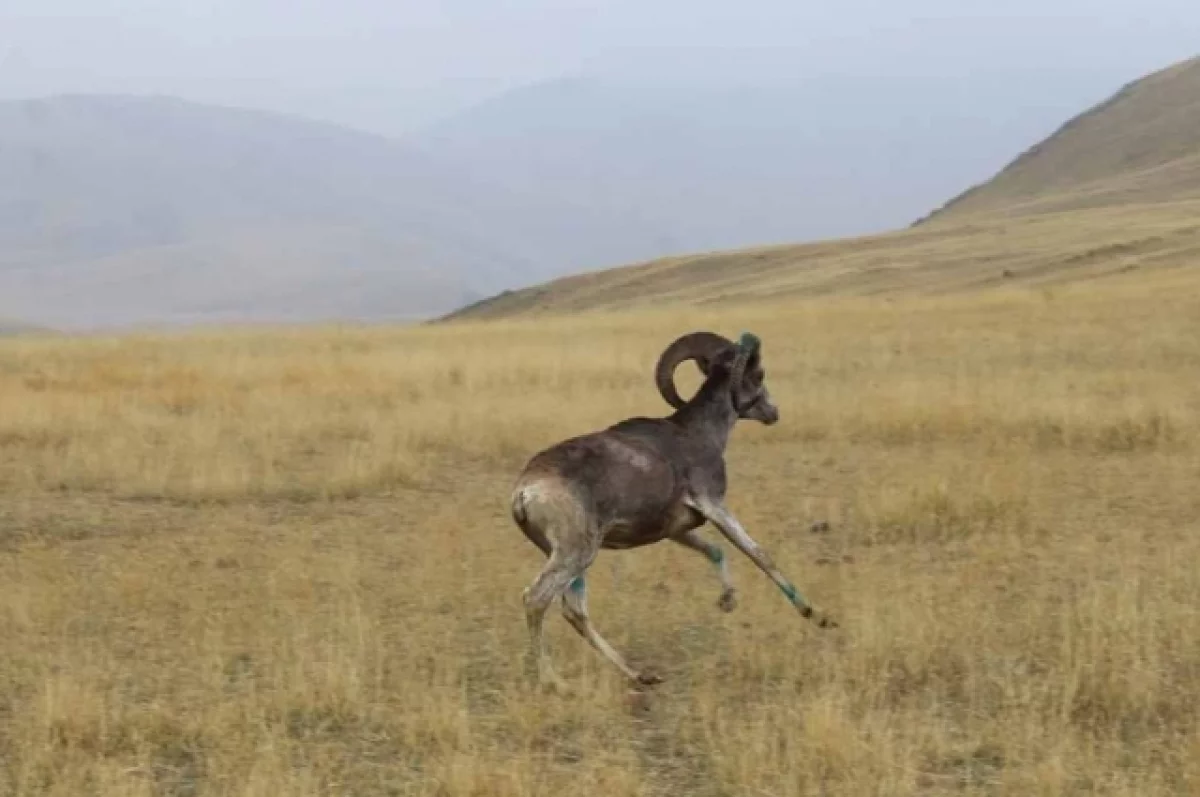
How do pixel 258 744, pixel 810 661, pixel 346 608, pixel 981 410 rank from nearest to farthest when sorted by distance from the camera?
pixel 258 744, pixel 810 661, pixel 346 608, pixel 981 410

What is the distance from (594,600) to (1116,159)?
86360 millimetres

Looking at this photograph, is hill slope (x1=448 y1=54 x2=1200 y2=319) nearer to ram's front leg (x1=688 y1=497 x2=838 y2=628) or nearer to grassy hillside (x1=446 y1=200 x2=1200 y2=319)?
grassy hillside (x1=446 y1=200 x2=1200 y2=319)

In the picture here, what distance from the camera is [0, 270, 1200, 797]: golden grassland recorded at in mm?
6492

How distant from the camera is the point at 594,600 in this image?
31.0 ft

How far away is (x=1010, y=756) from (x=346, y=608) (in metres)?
4.31

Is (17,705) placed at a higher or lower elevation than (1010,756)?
higher

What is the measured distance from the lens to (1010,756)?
6391 millimetres

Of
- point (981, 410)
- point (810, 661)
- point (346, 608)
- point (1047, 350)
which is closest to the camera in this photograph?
point (810, 661)

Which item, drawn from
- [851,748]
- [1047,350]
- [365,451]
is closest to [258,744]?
[851,748]

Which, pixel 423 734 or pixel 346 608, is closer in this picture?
pixel 423 734

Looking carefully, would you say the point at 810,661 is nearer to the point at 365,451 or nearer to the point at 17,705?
the point at 17,705

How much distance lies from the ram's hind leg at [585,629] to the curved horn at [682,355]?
146 cm

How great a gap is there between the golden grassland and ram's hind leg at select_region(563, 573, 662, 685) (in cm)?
10

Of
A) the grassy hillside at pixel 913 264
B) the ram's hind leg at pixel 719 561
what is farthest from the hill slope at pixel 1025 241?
the ram's hind leg at pixel 719 561
